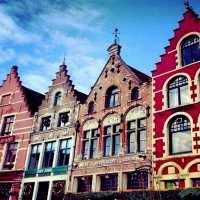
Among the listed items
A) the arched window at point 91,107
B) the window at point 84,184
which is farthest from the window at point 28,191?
the arched window at point 91,107

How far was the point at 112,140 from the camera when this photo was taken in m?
20.0

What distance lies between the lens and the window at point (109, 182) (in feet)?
61.6

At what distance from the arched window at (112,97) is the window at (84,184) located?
5.44 m

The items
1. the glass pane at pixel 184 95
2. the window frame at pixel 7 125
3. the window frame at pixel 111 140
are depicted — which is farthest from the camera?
the window frame at pixel 7 125

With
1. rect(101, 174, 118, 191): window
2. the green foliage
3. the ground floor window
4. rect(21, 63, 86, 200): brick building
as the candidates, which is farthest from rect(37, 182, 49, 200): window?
the green foliage

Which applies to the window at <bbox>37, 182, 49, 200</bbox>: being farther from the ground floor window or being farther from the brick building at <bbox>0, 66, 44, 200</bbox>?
the ground floor window

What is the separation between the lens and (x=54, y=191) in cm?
2106

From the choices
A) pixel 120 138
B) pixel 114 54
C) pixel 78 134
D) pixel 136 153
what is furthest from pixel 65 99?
pixel 136 153

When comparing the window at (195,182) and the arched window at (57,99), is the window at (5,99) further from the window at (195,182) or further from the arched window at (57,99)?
the window at (195,182)

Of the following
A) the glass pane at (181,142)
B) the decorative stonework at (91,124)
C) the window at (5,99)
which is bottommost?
the glass pane at (181,142)

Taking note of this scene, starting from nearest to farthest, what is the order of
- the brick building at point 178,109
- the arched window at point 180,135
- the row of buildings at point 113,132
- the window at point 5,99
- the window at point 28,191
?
the brick building at point 178,109
the arched window at point 180,135
the row of buildings at point 113,132
the window at point 28,191
the window at point 5,99

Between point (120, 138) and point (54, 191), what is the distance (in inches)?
248

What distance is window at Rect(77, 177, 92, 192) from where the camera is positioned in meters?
19.8

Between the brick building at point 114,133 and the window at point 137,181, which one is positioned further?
the brick building at point 114,133
